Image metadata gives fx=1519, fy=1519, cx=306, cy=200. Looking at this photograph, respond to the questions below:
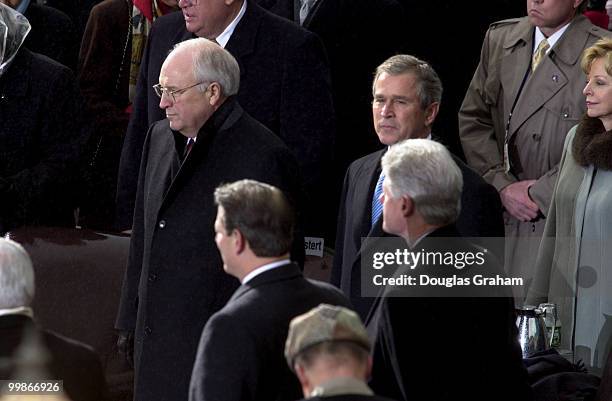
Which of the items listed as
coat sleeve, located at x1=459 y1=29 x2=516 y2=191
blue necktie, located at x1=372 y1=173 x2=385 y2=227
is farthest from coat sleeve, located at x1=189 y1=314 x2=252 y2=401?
coat sleeve, located at x1=459 y1=29 x2=516 y2=191

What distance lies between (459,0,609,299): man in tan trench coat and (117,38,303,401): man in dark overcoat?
1.49 m

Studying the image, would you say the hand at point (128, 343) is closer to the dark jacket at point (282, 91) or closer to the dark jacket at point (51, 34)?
the dark jacket at point (282, 91)

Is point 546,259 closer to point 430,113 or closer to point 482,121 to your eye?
point 482,121

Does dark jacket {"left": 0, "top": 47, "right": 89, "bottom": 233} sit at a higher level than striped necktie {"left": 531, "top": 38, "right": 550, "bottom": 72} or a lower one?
lower

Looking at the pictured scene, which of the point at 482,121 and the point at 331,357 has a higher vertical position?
the point at 482,121

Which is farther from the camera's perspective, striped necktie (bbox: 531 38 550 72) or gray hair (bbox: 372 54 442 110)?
striped necktie (bbox: 531 38 550 72)

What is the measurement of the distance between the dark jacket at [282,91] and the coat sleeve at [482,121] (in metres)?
0.86

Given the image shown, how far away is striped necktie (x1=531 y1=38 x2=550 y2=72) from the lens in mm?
6547

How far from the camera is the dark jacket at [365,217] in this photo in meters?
5.08

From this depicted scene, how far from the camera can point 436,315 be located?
4141 millimetres

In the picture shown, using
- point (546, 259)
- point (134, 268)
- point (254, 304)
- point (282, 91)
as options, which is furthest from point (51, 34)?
point (254, 304)

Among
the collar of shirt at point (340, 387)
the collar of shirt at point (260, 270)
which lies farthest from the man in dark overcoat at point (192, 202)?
the collar of shirt at point (340, 387)

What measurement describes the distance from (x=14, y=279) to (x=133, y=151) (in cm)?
197

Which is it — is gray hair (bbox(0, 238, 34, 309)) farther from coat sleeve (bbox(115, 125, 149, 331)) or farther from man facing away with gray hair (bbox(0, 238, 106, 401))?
coat sleeve (bbox(115, 125, 149, 331))
